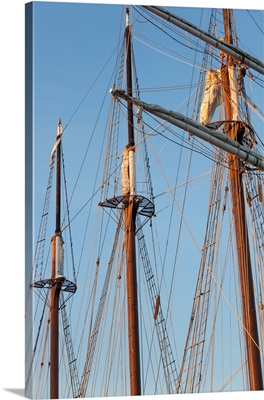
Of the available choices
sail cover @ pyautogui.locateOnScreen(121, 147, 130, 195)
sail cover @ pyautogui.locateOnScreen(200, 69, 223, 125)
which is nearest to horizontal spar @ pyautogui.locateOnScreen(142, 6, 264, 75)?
sail cover @ pyautogui.locateOnScreen(200, 69, 223, 125)

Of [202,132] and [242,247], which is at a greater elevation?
[202,132]

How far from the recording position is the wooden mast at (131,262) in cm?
1821

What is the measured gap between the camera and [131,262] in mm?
19266

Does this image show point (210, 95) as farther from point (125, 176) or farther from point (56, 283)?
point (56, 283)

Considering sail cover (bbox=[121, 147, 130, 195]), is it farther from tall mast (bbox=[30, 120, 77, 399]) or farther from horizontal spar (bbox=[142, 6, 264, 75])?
horizontal spar (bbox=[142, 6, 264, 75])

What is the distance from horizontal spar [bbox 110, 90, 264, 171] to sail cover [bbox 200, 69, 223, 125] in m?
1.69

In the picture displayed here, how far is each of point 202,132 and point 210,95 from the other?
248cm

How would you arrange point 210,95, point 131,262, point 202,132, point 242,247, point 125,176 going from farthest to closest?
point 210,95, point 125,176, point 131,262, point 242,247, point 202,132

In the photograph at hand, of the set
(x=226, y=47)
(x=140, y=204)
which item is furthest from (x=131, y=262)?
(x=226, y=47)

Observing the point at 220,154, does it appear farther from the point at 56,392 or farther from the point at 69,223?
the point at 56,392

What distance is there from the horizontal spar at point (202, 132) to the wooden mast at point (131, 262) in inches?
57.4

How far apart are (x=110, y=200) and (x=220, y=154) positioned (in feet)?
7.55

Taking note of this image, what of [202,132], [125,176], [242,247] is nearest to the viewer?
[202,132]
